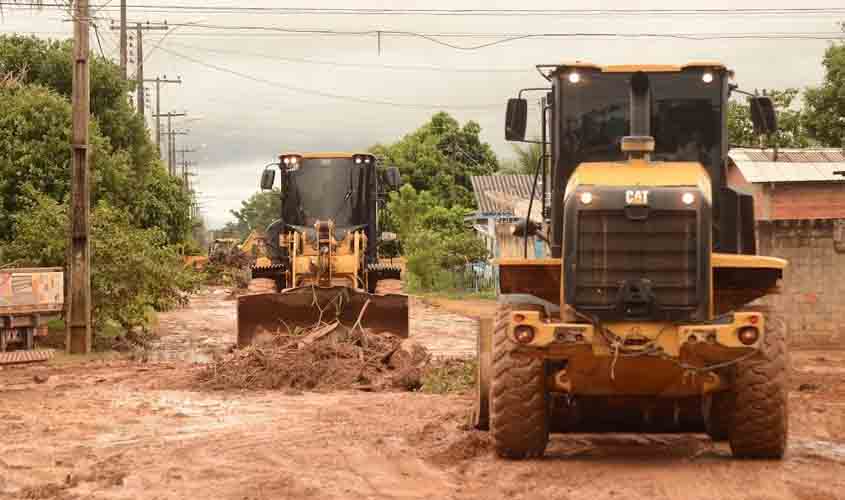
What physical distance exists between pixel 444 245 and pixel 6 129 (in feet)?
81.0

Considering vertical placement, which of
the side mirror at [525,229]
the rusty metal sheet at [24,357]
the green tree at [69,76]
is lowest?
the rusty metal sheet at [24,357]

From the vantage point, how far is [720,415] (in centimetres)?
1098

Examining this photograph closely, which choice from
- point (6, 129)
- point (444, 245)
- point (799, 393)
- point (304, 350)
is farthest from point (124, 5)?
point (799, 393)

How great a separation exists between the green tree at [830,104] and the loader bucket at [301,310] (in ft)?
86.6

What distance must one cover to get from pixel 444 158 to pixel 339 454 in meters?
59.9

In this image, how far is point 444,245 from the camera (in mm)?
50594

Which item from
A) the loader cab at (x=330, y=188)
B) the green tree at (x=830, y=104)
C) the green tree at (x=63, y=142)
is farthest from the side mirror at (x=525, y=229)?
the green tree at (x=830, y=104)

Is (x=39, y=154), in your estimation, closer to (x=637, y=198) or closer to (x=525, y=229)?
(x=525, y=229)

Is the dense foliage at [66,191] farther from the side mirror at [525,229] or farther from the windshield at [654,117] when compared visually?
the windshield at [654,117]

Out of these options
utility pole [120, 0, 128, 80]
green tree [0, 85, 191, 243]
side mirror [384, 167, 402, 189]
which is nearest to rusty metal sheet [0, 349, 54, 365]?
side mirror [384, 167, 402, 189]

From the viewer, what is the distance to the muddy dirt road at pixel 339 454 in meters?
9.73

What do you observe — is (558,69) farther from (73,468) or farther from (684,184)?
(73,468)

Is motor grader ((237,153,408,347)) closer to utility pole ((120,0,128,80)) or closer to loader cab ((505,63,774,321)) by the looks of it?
loader cab ((505,63,774,321))

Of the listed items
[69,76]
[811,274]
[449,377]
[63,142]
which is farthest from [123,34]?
[449,377]
